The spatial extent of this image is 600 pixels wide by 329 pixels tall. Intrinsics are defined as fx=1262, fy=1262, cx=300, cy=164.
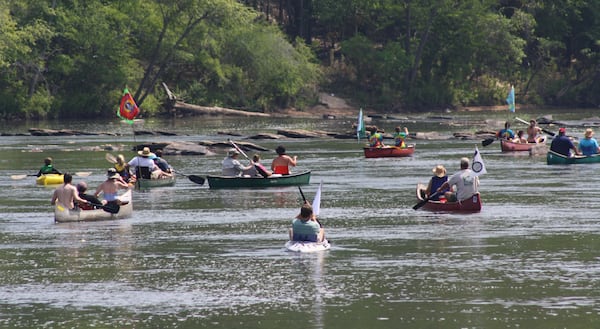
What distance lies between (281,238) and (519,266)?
20.3 ft

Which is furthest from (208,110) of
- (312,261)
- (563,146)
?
(312,261)

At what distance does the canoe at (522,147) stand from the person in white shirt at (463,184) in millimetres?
23069

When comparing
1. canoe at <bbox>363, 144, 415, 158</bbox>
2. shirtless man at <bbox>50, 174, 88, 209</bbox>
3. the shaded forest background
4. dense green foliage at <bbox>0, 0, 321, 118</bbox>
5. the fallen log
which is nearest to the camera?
shirtless man at <bbox>50, 174, 88, 209</bbox>

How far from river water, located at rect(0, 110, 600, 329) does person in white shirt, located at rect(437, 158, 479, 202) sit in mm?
590

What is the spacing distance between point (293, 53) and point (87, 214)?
69043 mm

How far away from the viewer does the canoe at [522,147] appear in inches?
2151

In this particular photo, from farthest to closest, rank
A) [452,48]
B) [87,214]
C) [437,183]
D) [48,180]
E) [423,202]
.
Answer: [452,48]
[48,180]
[437,183]
[423,202]
[87,214]

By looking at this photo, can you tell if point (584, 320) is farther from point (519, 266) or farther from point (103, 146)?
point (103, 146)

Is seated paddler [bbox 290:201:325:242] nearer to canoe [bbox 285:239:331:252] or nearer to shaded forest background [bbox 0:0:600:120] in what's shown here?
canoe [bbox 285:239:331:252]

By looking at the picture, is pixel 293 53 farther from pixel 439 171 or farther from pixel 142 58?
pixel 439 171

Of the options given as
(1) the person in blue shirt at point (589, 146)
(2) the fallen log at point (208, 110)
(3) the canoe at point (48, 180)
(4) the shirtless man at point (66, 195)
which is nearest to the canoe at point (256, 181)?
(3) the canoe at point (48, 180)

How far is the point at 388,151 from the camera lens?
177 ft

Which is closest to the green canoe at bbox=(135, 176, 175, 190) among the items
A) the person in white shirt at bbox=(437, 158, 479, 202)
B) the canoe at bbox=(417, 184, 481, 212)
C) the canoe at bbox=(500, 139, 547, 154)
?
the canoe at bbox=(417, 184, 481, 212)

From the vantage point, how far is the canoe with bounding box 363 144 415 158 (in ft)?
176
